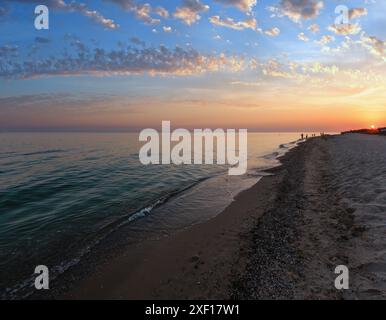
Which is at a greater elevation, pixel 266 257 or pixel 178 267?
pixel 266 257

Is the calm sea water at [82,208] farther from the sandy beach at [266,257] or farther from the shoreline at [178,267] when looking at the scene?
the sandy beach at [266,257]

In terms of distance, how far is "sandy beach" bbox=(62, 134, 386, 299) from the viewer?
21.9 feet

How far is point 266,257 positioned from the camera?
8.31 metres

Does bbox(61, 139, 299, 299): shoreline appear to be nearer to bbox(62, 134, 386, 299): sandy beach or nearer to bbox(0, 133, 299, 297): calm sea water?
bbox(62, 134, 386, 299): sandy beach

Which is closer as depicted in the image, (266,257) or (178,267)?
(266,257)

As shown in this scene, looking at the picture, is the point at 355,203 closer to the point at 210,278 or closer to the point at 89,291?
the point at 210,278

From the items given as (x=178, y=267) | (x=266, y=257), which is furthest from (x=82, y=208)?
(x=266, y=257)

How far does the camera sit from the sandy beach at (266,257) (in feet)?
21.9

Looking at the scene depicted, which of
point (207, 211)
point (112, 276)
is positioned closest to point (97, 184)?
point (207, 211)

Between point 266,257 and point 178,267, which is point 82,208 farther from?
point 266,257
